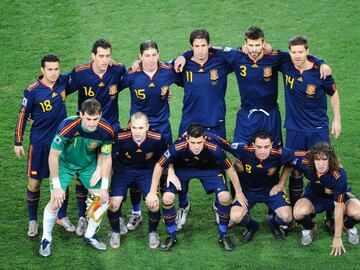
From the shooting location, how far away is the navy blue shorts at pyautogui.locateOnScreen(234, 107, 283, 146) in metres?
11.0

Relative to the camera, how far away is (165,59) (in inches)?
570

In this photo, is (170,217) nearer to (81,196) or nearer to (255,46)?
(81,196)

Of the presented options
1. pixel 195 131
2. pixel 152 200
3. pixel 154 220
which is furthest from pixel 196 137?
pixel 154 220

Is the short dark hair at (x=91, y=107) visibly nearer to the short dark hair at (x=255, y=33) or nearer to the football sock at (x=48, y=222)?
the football sock at (x=48, y=222)

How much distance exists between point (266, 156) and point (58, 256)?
98.1 inches

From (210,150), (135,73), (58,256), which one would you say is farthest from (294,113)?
(58,256)

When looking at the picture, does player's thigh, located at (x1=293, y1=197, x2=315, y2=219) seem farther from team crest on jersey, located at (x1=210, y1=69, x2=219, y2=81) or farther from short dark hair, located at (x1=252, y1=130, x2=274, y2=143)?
team crest on jersey, located at (x1=210, y1=69, x2=219, y2=81)

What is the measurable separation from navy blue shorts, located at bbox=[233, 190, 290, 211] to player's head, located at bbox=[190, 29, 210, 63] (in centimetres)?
164

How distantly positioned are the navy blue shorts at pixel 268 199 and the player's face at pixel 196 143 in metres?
0.80

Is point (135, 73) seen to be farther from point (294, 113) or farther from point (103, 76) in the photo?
point (294, 113)

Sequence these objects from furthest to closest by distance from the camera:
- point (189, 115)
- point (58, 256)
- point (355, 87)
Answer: point (355, 87) < point (189, 115) < point (58, 256)

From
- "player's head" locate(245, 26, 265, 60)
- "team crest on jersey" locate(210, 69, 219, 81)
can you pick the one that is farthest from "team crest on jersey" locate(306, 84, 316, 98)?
"team crest on jersey" locate(210, 69, 219, 81)

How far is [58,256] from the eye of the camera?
1035 cm

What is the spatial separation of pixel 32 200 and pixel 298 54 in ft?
11.1
